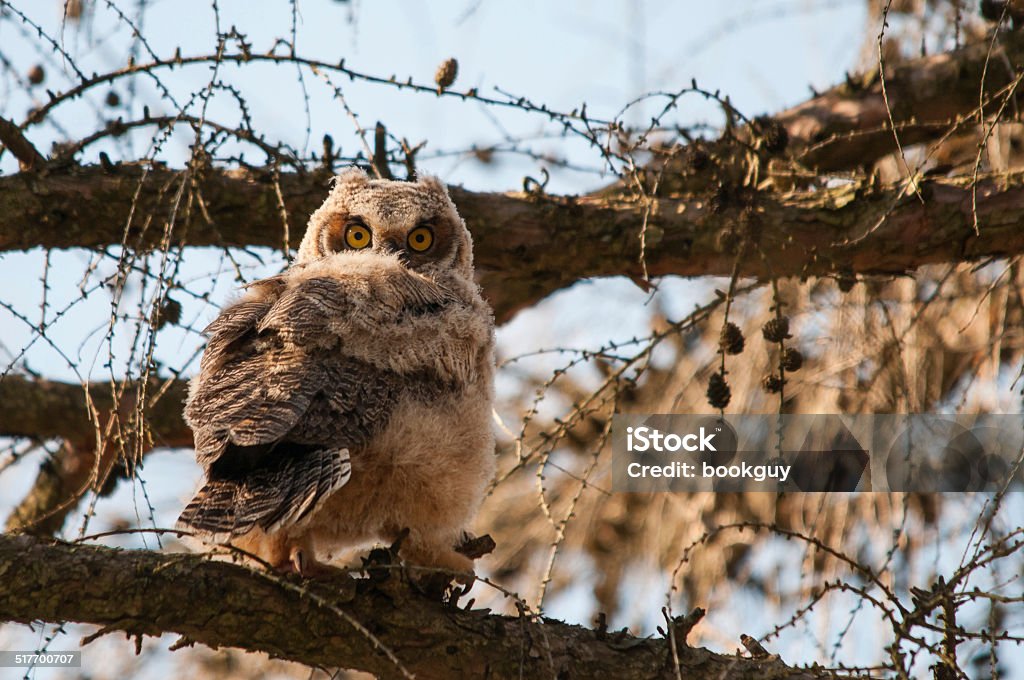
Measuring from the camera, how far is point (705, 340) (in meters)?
5.61

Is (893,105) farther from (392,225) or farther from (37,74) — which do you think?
(37,74)

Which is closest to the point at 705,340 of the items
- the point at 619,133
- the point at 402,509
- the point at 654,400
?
the point at 654,400

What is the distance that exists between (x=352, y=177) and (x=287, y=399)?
148cm

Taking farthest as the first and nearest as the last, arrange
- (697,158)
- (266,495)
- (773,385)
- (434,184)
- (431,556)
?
(697,158), (434,184), (773,385), (431,556), (266,495)

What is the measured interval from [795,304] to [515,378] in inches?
65.1

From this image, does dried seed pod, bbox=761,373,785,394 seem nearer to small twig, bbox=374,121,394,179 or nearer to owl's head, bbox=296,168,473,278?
owl's head, bbox=296,168,473,278

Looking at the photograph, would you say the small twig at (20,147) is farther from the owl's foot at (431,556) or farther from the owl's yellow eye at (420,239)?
the owl's foot at (431,556)

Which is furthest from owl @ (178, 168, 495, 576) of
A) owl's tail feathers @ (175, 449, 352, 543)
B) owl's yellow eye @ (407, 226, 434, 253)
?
owl's yellow eye @ (407, 226, 434, 253)

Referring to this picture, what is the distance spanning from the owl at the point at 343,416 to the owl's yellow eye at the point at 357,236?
0.42 meters

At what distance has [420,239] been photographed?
3.67m

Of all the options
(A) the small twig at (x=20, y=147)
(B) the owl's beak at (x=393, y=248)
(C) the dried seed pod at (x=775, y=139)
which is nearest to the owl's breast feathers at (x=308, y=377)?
(B) the owl's beak at (x=393, y=248)

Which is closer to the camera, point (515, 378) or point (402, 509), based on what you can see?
point (402, 509)

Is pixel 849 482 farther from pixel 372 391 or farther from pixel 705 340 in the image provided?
pixel 372 391

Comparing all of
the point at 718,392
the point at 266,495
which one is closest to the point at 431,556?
the point at 266,495
